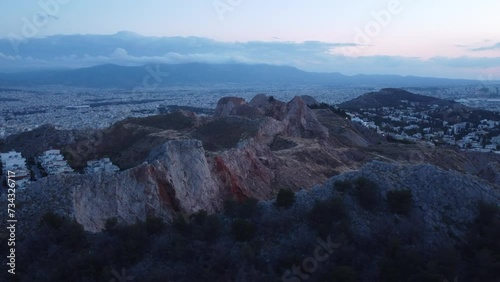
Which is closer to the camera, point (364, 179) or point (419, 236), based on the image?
point (419, 236)

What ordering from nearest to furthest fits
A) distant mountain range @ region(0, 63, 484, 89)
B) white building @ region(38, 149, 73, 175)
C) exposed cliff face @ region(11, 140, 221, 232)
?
exposed cliff face @ region(11, 140, 221, 232) < white building @ region(38, 149, 73, 175) < distant mountain range @ region(0, 63, 484, 89)

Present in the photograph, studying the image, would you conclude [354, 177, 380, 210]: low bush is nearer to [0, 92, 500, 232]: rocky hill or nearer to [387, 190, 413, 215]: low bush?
[387, 190, 413, 215]: low bush

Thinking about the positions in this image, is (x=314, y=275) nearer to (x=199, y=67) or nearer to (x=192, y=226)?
(x=192, y=226)

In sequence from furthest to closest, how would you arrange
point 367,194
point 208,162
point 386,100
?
point 386,100
point 208,162
point 367,194

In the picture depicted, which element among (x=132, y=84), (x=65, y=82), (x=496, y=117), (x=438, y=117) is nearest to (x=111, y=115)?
(x=438, y=117)

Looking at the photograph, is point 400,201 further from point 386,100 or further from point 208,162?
point 386,100
